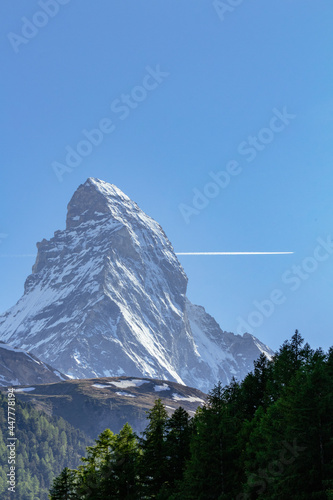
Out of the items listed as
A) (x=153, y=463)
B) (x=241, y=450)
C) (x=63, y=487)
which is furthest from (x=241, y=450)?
(x=63, y=487)

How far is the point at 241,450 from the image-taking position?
153 feet

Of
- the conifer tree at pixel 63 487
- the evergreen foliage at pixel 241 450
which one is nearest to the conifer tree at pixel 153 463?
the evergreen foliage at pixel 241 450

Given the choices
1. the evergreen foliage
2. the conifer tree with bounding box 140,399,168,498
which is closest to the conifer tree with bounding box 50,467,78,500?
the evergreen foliage

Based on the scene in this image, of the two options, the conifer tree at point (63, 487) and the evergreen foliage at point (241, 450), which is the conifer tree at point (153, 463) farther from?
the conifer tree at point (63, 487)

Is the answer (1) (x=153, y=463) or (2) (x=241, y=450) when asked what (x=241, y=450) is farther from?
(1) (x=153, y=463)

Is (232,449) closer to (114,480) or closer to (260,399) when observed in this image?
(114,480)

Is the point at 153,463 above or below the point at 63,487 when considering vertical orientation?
above

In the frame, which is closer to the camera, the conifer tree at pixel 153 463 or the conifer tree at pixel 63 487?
the conifer tree at pixel 153 463

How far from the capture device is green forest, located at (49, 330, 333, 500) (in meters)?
36.6

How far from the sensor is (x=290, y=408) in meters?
39.6

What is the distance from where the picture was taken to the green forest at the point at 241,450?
120ft

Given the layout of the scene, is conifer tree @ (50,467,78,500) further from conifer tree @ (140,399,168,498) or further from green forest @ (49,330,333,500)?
conifer tree @ (140,399,168,498)

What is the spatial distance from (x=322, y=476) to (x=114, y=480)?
2088cm

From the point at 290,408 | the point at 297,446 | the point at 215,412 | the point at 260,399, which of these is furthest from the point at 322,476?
the point at 260,399
